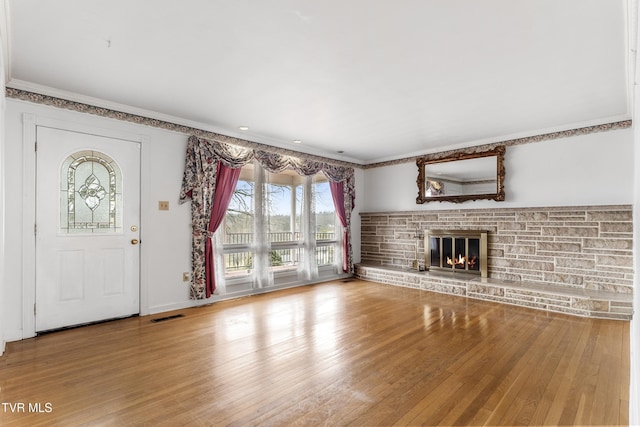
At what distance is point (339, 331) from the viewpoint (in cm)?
346

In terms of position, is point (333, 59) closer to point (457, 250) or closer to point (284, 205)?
point (284, 205)

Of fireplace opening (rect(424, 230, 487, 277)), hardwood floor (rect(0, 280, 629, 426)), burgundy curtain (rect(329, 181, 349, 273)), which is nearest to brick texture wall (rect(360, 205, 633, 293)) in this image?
fireplace opening (rect(424, 230, 487, 277))

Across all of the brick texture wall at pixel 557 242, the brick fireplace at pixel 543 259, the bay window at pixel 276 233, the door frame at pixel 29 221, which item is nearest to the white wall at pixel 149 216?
the door frame at pixel 29 221

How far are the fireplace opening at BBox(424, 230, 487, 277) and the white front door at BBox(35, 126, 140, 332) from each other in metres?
4.75

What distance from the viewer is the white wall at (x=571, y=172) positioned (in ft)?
13.8

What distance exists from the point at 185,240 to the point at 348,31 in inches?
133

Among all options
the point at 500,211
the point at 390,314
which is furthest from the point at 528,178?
the point at 390,314

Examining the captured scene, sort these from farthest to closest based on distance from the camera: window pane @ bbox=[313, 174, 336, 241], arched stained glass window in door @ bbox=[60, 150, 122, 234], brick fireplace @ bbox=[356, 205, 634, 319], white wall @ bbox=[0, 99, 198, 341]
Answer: window pane @ bbox=[313, 174, 336, 241] → brick fireplace @ bbox=[356, 205, 634, 319] → arched stained glass window in door @ bbox=[60, 150, 122, 234] → white wall @ bbox=[0, 99, 198, 341]

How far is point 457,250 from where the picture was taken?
5637 millimetres

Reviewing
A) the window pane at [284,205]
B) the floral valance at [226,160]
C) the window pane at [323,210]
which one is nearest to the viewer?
the floral valance at [226,160]

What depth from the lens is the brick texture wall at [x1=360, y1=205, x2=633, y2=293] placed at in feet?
13.7

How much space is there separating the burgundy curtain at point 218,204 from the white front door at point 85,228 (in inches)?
34.5

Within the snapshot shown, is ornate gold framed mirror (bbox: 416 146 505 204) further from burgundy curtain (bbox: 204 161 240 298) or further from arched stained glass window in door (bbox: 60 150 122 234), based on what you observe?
arched stained glass window in door (bbox: 60 150 122 234)

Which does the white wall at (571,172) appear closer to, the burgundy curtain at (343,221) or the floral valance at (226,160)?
the burgundy curtain at (343,221)
